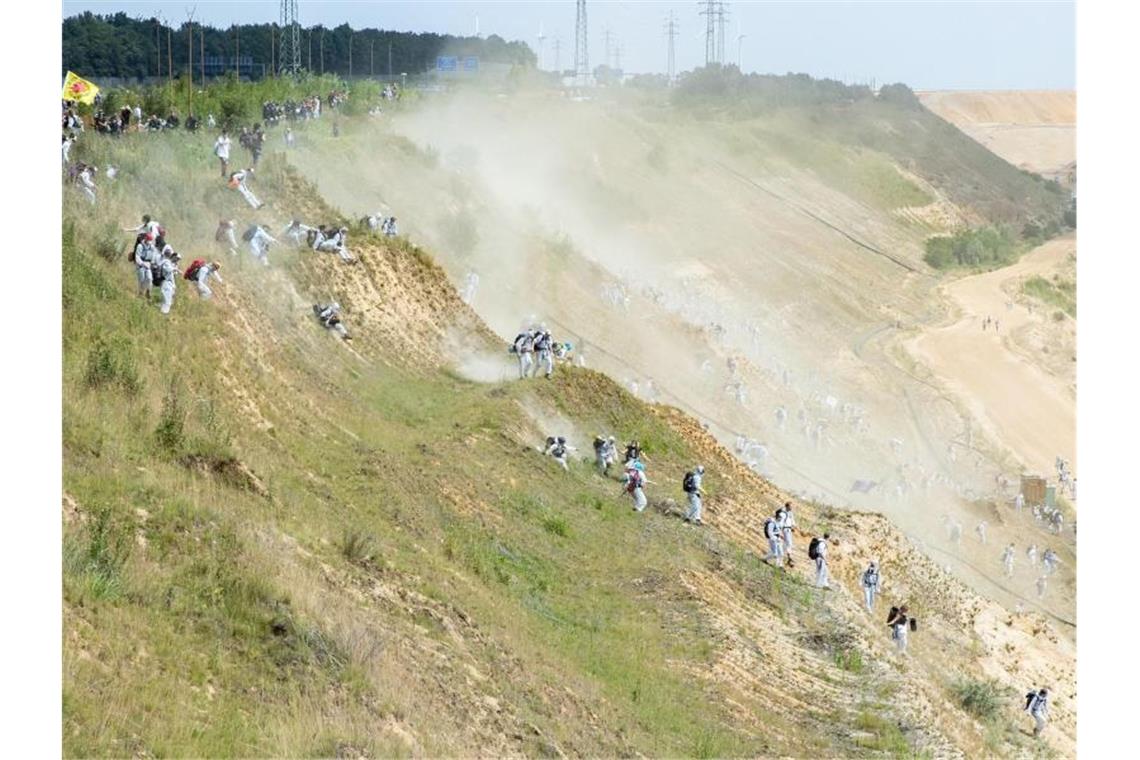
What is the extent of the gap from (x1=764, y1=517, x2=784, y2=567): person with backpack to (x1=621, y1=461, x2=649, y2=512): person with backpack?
8.21 ft

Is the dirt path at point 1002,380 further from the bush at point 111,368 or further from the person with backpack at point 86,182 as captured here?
the bush at point 111,368

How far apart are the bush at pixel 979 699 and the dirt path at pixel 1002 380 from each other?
3361cm

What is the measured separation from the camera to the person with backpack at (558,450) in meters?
28.9

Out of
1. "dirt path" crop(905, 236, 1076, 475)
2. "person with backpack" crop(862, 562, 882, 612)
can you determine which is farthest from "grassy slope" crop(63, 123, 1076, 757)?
"dirt path" crop(905, 236, 1076, 475)

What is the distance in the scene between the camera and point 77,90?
38.9m

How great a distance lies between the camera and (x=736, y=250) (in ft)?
284

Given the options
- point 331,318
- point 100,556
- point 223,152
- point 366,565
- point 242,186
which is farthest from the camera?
point 223,152

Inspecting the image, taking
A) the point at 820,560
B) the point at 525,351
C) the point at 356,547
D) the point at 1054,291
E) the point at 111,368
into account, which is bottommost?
the point at 1054,291

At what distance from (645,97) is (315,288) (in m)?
98.6

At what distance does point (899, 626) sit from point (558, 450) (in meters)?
7.14

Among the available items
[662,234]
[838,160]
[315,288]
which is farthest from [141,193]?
[838,160]

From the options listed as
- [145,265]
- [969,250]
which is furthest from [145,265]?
[969,250]

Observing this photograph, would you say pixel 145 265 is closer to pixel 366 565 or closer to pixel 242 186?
pixel 366 565

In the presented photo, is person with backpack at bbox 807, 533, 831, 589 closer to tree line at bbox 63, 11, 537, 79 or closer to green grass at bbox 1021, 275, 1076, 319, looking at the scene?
tree line at bbox 63, 11, 537, 79
